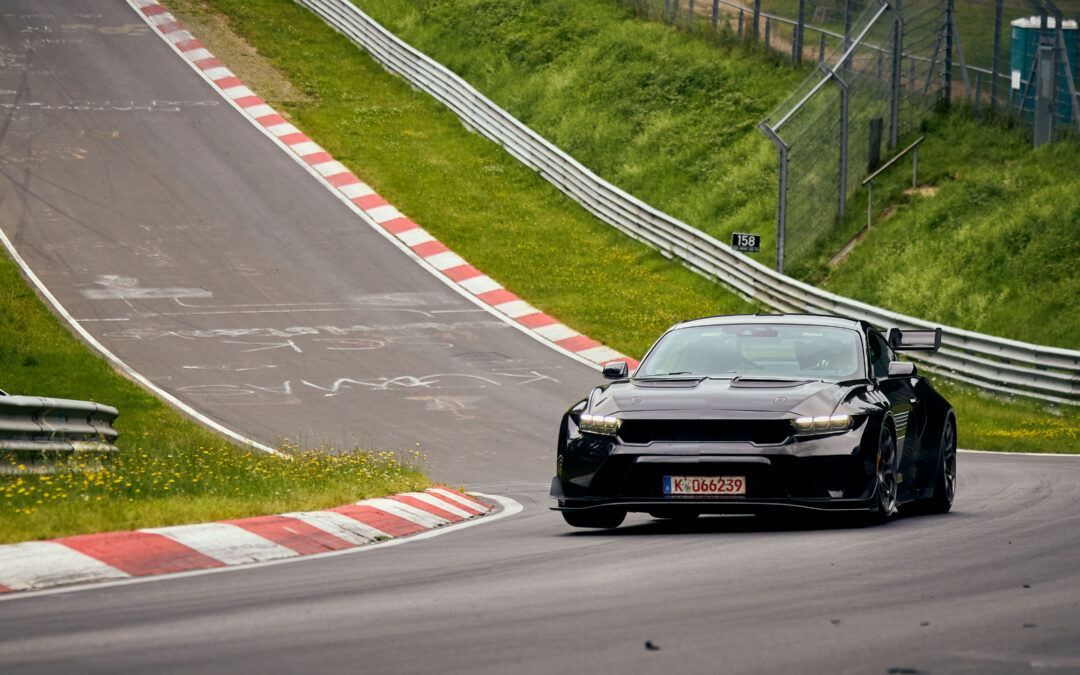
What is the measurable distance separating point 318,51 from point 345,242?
14.0 m

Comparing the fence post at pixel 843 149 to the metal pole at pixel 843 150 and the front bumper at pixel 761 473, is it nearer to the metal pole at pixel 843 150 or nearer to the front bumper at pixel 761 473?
the metal pole at pixel 843 150

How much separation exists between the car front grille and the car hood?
0.04 meters

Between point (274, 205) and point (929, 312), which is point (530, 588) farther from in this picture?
point (274, 205)

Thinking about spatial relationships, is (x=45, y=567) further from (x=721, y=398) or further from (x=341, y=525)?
(x=721, y=398)

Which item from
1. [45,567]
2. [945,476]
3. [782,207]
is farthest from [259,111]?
[45,567]

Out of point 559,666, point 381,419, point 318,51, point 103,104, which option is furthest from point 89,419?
point 318,51

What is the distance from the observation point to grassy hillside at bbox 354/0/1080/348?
24.7 metres

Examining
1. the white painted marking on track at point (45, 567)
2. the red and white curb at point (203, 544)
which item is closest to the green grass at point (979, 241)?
the red and white curb at point (203, 544)

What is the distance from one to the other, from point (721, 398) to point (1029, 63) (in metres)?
24.6

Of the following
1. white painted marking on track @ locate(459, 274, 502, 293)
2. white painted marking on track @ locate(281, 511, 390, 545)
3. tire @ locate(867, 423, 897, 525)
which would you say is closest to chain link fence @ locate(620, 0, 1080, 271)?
white painted marking on track @ locate(459, 274, 502, 293)

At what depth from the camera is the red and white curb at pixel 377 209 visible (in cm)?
2597

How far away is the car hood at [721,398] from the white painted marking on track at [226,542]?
7.54ft

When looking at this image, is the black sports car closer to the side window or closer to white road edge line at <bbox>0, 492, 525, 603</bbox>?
the side window

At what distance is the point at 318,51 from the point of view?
42594 mm
